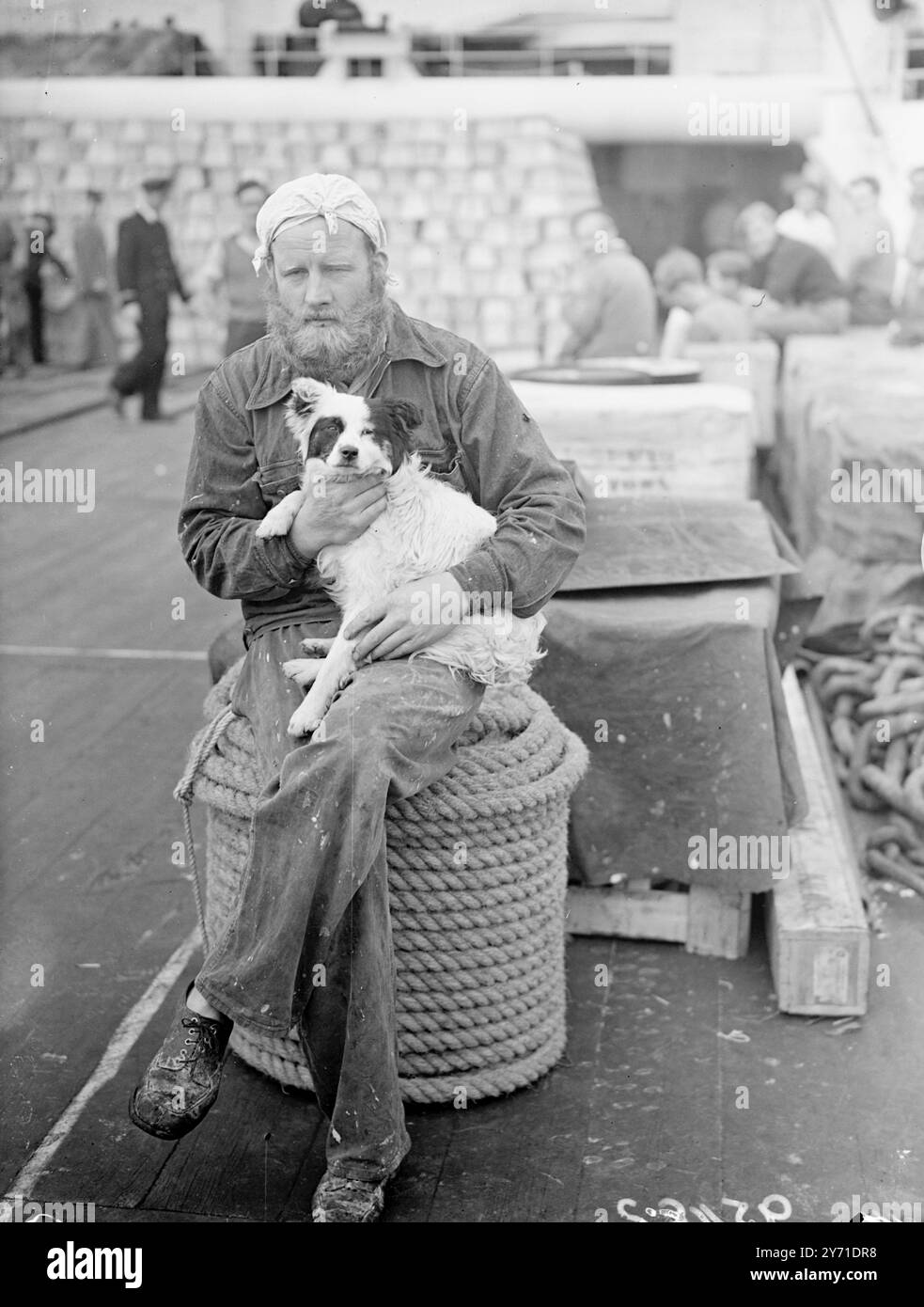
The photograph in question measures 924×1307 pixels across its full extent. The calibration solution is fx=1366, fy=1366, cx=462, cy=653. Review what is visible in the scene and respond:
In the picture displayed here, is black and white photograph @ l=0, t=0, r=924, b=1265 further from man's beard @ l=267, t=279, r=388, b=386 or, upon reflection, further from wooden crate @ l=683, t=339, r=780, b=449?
wooden crate @ l=683, t=339, r=780, b=449

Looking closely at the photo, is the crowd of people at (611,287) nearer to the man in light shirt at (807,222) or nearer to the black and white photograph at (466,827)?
the man in light shirt at (807,222)

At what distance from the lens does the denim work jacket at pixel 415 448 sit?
2672mm

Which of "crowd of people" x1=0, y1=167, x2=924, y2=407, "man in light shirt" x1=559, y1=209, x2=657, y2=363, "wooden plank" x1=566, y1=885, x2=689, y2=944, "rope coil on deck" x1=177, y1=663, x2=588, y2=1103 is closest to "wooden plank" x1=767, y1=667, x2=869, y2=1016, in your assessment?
"wooden plank" x1=566, y1=885, x2=689, y2=944

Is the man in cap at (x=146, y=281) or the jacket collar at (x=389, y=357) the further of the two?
the man in cap at (x=146, y=281)

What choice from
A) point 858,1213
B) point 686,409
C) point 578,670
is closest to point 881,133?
point 686,409

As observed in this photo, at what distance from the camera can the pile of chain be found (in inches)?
149

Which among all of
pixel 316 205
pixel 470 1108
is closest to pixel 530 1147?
pixel 470 1108

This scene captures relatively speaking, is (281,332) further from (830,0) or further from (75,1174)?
(830,0)

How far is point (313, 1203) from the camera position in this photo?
2373 mm

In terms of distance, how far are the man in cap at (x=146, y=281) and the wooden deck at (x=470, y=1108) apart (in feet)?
26.3

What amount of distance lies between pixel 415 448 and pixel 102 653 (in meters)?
3.20

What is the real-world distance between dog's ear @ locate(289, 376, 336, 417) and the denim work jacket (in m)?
0.09

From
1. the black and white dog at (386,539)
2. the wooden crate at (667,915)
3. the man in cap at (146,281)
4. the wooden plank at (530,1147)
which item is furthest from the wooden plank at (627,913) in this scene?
the man in cap at (146,281)

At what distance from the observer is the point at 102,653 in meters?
5.58
